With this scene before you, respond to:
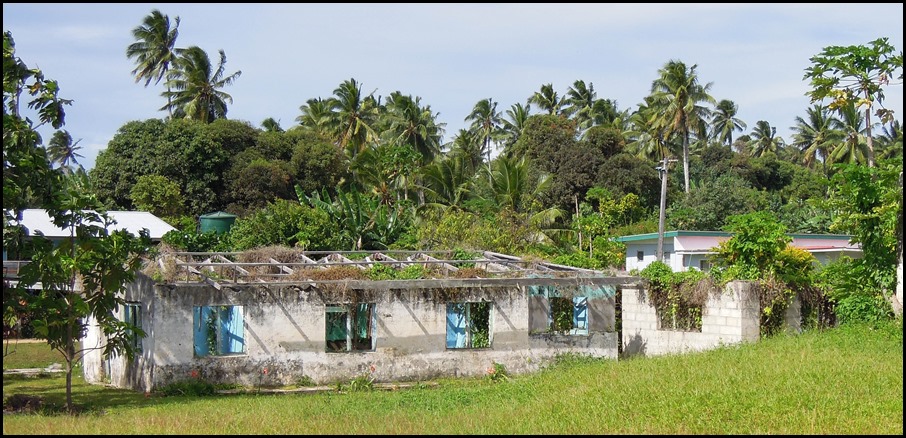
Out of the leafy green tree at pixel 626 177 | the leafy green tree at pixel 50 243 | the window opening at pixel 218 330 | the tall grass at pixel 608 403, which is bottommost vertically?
the tall grass at pixel 608 403

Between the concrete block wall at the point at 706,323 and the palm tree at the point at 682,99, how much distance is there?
28.9 m

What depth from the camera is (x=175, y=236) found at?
31.9 meters

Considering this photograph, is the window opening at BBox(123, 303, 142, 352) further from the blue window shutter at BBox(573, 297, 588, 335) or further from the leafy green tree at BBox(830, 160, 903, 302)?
the leafy green tree at BBox(830, 160, 903, 302)

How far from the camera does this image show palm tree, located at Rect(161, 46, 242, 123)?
5106 centimetres

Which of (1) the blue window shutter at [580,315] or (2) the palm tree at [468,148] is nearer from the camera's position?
(1) the blue window shutter at [580,315]

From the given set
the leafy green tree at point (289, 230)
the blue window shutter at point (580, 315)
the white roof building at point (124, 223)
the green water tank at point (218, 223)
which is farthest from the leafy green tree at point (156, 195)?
the blue window shutter at point (580, 315)

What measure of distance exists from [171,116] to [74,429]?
41.2 metres

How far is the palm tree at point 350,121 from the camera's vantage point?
53250 millimetres

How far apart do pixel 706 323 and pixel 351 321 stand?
8810mm

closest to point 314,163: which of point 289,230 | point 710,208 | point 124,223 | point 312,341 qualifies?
point 124,223

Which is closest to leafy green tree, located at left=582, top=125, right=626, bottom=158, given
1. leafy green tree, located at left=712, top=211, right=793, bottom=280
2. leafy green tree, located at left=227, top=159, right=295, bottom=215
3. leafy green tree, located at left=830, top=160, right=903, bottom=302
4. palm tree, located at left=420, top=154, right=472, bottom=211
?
palm tree, located at left=420, top=154, right=472, bottom=211

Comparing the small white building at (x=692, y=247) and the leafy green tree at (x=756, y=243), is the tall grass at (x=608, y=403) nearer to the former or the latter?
the leafy green tree at (x=756, y=243)

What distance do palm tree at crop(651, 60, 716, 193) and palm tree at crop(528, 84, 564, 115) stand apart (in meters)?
11.9

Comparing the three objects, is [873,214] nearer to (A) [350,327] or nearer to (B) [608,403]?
(B) [608,403]
